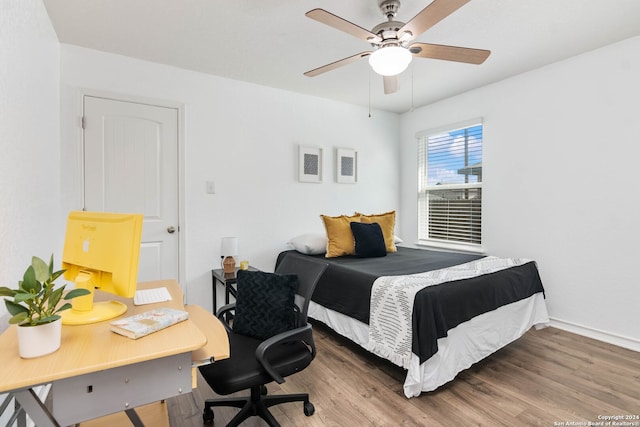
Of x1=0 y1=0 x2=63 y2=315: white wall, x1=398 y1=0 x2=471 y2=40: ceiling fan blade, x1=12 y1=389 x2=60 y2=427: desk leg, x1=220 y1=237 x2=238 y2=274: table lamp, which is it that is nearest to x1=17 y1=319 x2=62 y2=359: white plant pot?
x1=12 y1=389 x2=60 y2=427: desk leg

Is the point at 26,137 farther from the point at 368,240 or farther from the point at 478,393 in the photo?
the point at 478,393

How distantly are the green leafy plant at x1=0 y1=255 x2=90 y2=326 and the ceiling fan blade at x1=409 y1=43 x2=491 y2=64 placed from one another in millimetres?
2116

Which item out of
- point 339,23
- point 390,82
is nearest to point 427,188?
point 390,82

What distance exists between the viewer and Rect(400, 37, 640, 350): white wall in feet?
8.76

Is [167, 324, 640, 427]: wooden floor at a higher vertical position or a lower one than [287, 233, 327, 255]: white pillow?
lower

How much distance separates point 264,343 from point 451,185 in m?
3.31

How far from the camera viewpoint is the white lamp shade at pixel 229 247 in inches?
124

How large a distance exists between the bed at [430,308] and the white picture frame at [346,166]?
4.74ft

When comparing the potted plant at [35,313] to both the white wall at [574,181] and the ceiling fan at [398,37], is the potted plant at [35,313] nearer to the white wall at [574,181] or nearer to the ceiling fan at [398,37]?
the ceiling fan at [398,37]

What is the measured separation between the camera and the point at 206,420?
1.80m

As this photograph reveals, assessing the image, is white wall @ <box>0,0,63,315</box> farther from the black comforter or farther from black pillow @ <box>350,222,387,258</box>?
black pillow @ <box>350,222,387,258</box>

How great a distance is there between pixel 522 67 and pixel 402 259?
2207 mm

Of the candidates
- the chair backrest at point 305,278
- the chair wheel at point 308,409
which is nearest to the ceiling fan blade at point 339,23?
the chair backrest at point 305,278

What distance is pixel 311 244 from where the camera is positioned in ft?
11.2
